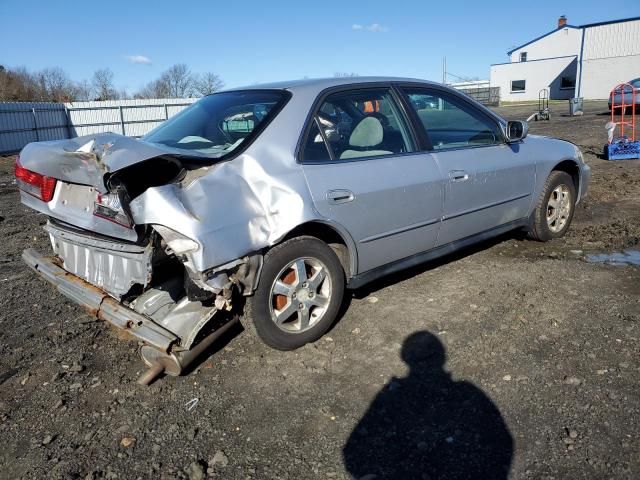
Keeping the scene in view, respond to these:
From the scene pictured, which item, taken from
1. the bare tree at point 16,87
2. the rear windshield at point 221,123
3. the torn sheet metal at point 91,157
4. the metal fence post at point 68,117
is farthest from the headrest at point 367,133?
the bare tree at point 16,87

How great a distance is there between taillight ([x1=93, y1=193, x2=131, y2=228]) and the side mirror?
3354 mm

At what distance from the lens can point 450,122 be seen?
14.5 ft

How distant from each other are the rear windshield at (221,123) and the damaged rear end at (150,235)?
0.04 m

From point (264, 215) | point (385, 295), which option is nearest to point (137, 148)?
point (264, 215)

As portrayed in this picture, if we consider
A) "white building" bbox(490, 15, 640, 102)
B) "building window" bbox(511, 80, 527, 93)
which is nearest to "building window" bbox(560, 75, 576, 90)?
"white building" bbox(490, 15, 640, 102)

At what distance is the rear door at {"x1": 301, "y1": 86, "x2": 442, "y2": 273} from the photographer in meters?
3.32

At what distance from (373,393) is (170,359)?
46.1 inches

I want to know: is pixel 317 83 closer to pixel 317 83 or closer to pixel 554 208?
pixel 317 83

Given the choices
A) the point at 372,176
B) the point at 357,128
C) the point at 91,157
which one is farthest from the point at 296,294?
the point at 91,157

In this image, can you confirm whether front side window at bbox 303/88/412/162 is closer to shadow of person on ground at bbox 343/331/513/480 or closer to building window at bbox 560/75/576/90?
shadow of person on ground at bbox 343/331/513/480

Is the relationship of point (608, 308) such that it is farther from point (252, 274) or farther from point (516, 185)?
point (252, 274)

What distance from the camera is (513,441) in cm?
245

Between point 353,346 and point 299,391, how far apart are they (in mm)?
619

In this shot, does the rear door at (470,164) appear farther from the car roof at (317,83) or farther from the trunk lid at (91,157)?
the trunk lid at (91,157)
